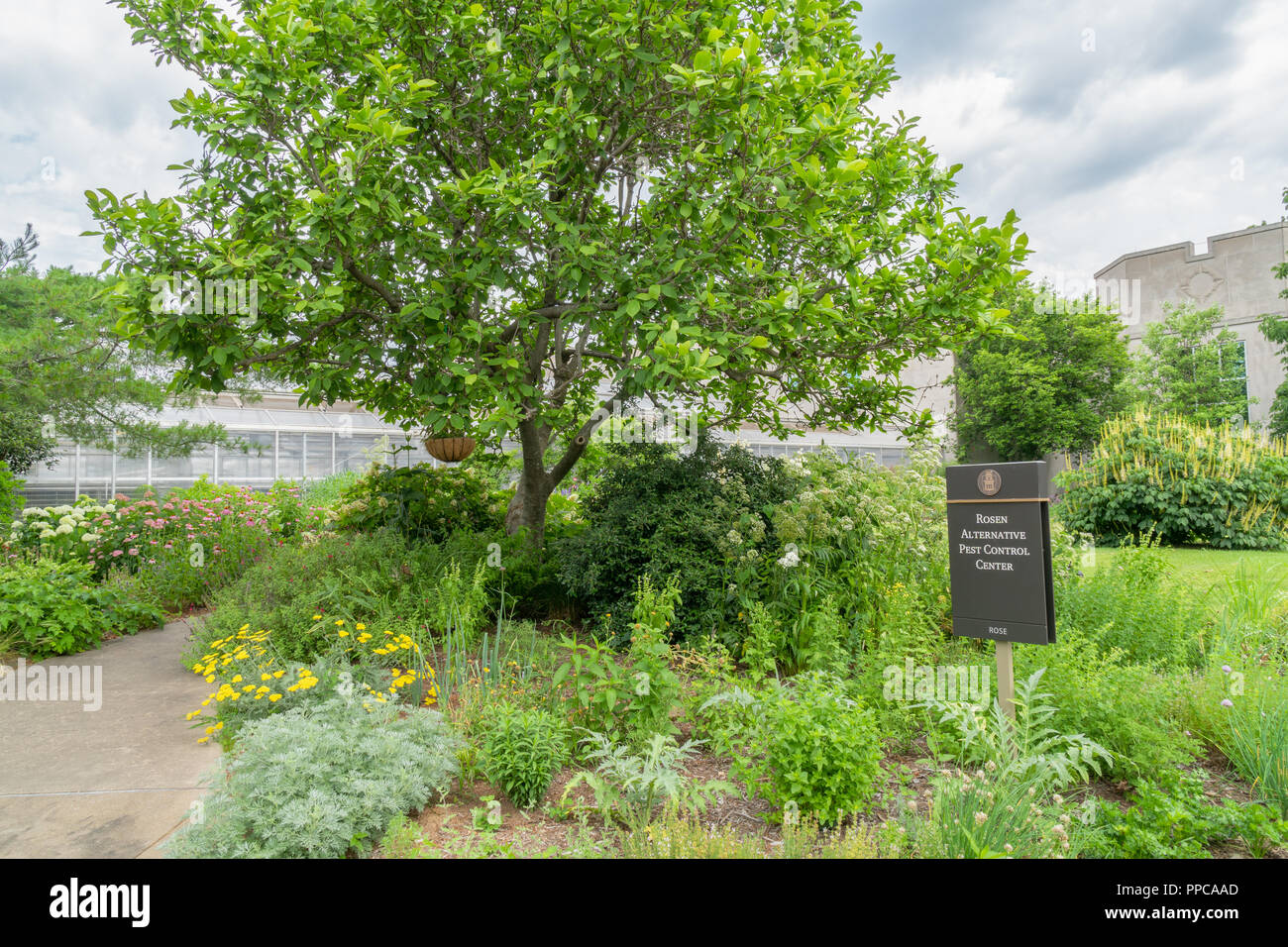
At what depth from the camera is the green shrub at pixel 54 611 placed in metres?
5.35

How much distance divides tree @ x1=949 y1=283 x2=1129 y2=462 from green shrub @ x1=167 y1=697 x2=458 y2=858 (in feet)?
68.4

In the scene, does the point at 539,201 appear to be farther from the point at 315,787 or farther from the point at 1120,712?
the point at 1120,712

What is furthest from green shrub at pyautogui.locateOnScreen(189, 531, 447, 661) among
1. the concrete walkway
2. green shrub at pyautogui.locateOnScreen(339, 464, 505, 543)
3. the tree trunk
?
the tree trunk

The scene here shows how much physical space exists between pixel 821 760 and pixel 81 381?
339 inches

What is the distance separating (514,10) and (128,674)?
224 inches

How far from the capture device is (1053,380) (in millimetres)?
20656

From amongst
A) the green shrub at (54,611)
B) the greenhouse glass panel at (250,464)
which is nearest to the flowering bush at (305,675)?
the green shrub at (54,611)

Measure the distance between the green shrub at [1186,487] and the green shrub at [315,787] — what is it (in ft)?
37.2

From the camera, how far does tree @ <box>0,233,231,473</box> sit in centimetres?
734

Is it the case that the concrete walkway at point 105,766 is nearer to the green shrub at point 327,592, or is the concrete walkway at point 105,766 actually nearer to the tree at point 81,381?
the green shrub at point 327,592

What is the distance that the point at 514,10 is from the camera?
17.2 feet

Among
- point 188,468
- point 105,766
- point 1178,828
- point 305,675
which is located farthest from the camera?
point 188,468

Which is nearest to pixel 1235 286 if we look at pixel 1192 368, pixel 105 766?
pixel 1192 368

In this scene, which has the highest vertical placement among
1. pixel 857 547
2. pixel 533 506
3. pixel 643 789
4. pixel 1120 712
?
pixel 533 506
